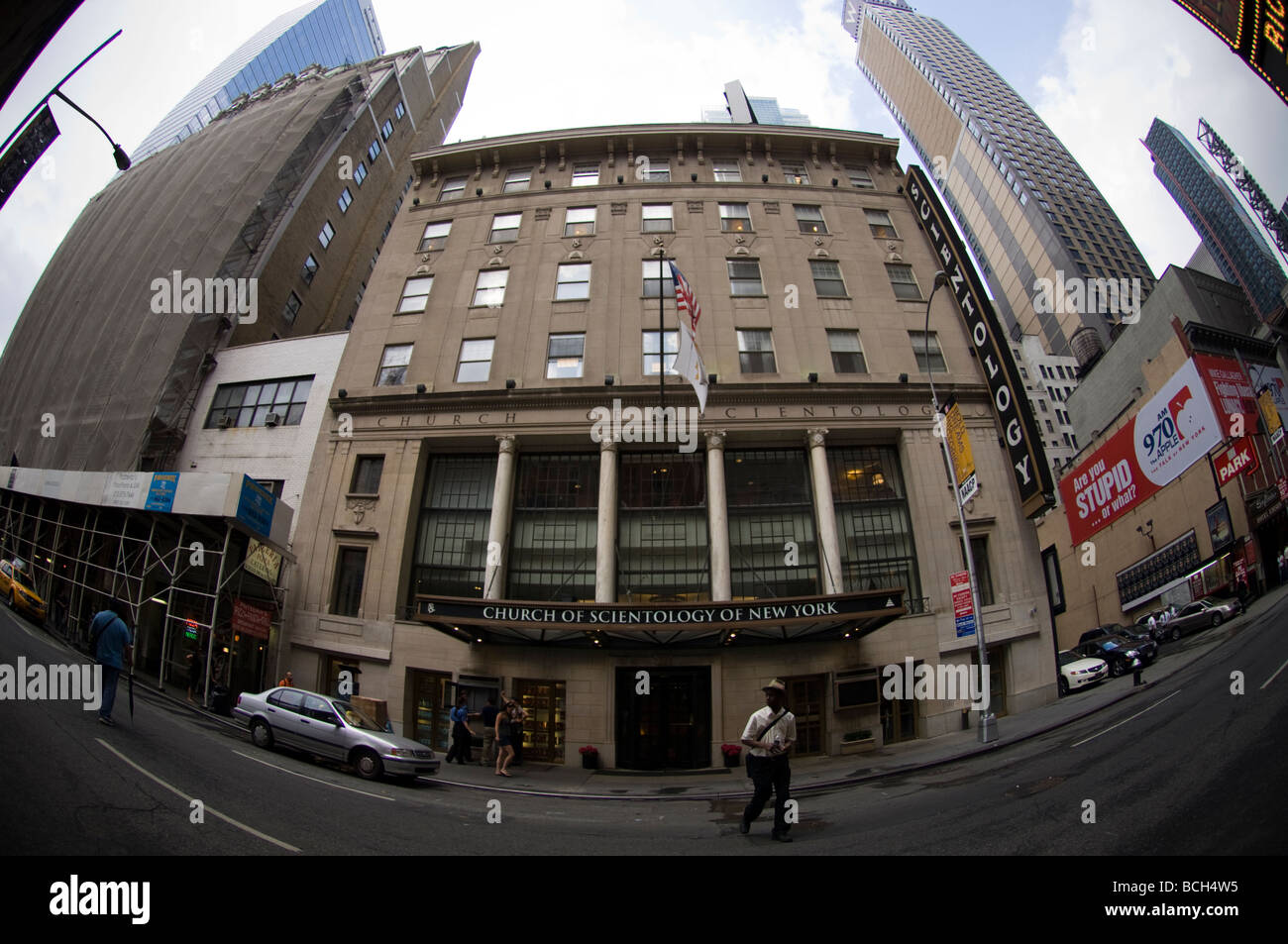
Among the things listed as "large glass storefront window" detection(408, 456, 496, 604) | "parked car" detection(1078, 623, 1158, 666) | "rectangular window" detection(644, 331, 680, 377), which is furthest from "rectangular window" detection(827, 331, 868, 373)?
"large glass storefront window" detection(408, 456, 496, 604)

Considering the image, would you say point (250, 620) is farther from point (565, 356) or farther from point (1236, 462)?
point (1236, 462)

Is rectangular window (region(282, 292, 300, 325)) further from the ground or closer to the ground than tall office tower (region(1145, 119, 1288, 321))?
closer to the ground

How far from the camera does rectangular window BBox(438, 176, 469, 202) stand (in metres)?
25.0

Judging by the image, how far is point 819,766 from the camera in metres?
13.1

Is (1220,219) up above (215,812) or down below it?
above

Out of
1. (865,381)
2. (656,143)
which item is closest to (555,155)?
(656,143)

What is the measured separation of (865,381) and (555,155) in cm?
2039

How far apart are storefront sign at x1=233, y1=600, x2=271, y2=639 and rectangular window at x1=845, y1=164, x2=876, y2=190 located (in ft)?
102

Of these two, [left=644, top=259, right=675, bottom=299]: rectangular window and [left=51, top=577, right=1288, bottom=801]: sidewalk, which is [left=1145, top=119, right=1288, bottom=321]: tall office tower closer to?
[left=51, top=577, right=1288, bottom=801]: sidewalk

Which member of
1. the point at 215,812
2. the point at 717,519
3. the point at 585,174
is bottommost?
the point at 215,812

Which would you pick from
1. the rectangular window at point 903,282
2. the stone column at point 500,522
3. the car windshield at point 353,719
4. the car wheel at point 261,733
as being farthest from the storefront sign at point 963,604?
the car wheel at point 261,733

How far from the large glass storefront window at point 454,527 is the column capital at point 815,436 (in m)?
12.1

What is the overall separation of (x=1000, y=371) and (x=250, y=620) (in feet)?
85.6

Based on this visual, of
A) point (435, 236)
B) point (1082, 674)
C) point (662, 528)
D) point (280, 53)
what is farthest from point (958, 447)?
point (280, 53)
